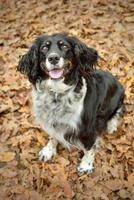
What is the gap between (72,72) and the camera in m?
3.76

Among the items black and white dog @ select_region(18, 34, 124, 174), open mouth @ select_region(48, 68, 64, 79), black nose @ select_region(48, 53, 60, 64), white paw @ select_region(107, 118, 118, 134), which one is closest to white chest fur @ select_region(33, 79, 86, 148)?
black and white dog @ select_region(18, 34, 124, 174)

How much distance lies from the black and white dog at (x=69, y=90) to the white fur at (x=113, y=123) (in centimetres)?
32

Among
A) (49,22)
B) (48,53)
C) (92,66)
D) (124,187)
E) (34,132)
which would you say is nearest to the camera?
(48,53)

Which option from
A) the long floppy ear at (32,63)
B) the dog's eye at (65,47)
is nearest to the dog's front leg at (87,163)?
the long floppy ear at (32,63)

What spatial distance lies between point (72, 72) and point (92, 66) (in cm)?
29

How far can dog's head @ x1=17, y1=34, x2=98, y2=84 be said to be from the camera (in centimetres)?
358

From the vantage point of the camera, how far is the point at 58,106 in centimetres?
395

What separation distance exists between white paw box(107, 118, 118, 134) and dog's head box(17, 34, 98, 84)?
3.65 feet

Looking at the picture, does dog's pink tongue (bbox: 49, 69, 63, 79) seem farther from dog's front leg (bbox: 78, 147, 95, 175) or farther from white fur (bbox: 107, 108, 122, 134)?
white fur (bbox: 107, 108, 122, 134)

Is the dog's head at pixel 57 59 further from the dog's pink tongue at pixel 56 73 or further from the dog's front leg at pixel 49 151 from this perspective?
the dog's front leg at pixel 49 151

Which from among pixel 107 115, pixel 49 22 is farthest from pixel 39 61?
pixel 49 22

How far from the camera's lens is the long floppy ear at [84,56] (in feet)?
→ 12.3

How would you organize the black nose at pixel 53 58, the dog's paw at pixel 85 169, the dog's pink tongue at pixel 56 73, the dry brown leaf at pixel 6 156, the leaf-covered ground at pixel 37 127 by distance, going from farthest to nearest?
the dry brown leaf at pixel 6 156 < the dog's paw at pixel 85 169 < the leaf-covered ground at pixel 37 127 < the dog's pink tongue at pixel 56 73 < the black nose at pixel 53 58

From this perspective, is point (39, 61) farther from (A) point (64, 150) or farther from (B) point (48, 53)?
(A) point (64, 150)
